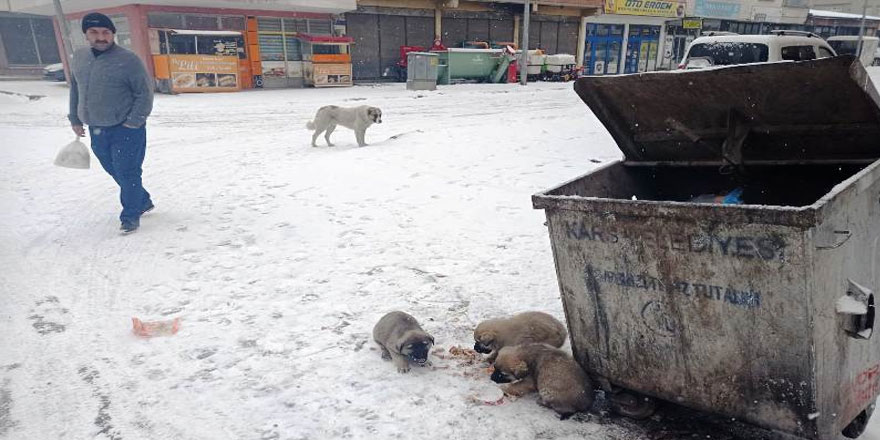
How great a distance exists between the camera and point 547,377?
2.76 meters

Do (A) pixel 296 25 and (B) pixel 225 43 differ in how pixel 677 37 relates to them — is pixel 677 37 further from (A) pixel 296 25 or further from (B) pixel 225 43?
(B) pixel 225 43

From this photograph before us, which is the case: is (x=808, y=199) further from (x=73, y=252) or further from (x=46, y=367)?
(x=73, y=252)

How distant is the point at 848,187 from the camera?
201cm

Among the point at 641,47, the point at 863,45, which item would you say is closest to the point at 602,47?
the point at 641,47

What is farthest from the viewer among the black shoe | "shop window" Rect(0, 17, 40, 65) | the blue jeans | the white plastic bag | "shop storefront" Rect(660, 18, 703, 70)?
"shop storefront" Rect(660, 18, 703, 70)

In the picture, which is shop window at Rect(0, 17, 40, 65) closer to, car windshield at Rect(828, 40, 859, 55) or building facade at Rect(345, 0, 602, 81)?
building facade at Rect(345, 0, 602, 81)

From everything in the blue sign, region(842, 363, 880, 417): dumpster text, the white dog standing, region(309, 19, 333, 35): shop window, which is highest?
the blue sign

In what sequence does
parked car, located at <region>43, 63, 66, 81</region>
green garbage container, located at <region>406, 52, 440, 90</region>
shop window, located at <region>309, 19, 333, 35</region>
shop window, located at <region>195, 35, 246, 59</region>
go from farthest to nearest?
1. parked car, located at <region>43, 63, 66, 81</region>
2. shop window, located at <region>309, 19, 333, 35</region>
3. green garbage container, located at <region>406, 52, 440, 90</region>
4. shop window, located at <region>195, 35, 246, 59</region>

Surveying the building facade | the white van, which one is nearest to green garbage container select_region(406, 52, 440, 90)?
the building facade

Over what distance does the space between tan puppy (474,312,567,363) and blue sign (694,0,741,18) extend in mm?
39752

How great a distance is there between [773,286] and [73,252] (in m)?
5.39

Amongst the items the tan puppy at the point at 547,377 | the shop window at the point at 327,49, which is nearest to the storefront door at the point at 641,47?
the shop window at the point at 327,49

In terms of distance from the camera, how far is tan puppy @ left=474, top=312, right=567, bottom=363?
3225mm

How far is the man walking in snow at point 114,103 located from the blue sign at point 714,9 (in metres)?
39.0
